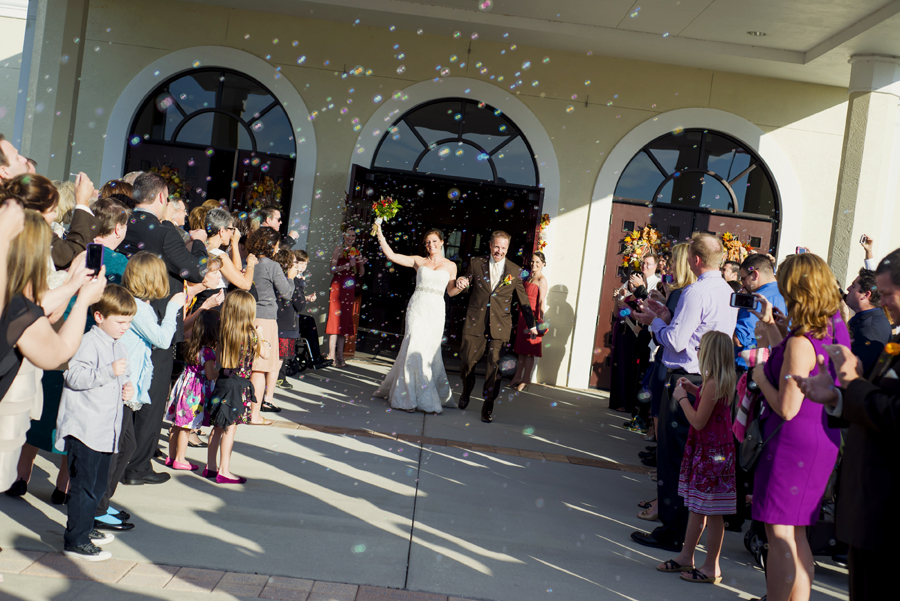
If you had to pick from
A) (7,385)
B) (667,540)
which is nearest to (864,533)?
(667,540)

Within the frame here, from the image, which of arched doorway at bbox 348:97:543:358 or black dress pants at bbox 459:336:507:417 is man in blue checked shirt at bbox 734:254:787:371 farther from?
arched doorway at bbox 348:97:543:358

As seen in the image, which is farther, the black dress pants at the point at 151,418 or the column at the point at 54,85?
the column at the point at 54,85

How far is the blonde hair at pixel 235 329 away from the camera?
4.19 meters

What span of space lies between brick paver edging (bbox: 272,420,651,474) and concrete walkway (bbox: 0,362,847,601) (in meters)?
0.03

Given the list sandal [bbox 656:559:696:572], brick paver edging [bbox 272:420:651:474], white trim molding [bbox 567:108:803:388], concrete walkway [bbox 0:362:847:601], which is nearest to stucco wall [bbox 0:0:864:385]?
white trim molding [bbox 567:108:803:388]

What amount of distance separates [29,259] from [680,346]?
3.39 m

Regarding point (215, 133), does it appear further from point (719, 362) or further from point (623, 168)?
point (719, 362)

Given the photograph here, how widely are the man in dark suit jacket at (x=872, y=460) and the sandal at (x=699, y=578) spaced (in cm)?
139

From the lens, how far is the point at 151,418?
3.91 metres

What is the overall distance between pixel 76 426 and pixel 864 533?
2.98 metres

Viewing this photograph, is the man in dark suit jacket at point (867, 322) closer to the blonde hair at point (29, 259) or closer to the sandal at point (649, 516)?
the sandal at point (649, 516)

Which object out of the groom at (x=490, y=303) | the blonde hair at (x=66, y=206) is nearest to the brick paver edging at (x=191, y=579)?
the blonde hair at (x=66, y=206)

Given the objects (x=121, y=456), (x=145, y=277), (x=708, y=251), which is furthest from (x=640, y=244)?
(x=121, y=456)

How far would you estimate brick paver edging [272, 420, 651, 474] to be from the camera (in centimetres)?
561
